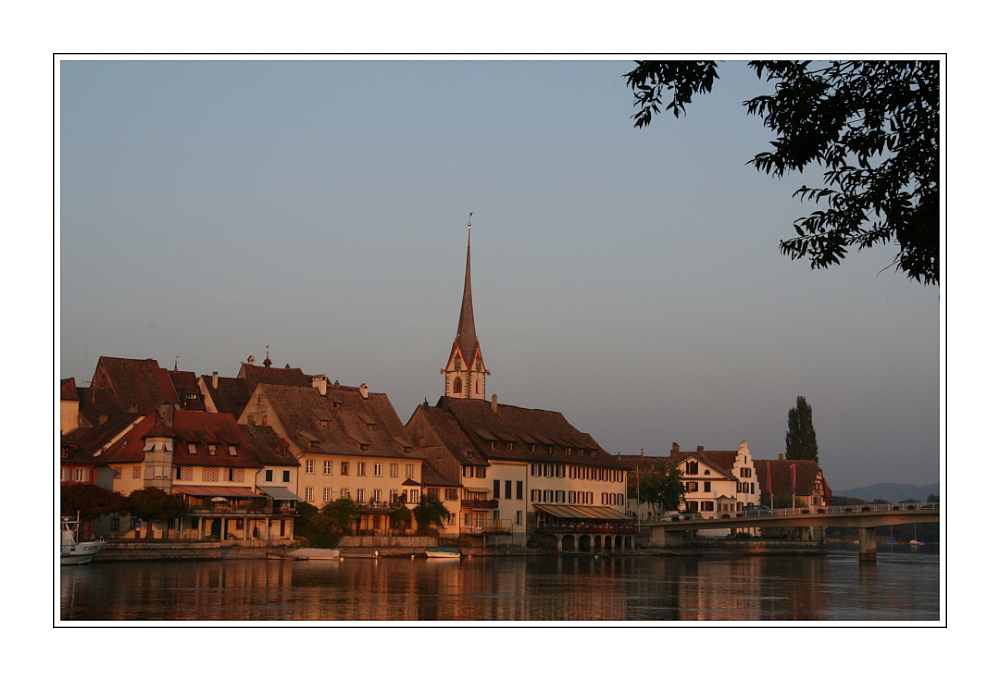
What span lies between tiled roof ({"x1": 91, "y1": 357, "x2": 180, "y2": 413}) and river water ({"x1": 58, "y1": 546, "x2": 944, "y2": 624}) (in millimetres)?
18119

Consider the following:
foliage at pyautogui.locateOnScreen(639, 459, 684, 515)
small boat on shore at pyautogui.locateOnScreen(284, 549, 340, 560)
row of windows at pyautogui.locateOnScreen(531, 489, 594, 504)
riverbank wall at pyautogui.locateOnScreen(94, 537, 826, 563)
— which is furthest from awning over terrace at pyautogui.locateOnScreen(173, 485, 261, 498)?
foliage at pyautogui.locateOnScreen(639, 459, 684, 515)

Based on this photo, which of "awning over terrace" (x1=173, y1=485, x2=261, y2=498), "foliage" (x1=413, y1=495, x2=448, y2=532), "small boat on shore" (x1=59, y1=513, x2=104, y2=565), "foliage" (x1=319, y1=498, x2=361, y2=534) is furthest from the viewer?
"foliage" (x1=413, y1=495, x2=448, y2=532)

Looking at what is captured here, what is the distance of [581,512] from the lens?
87.5 meters

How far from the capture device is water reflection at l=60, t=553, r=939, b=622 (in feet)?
103

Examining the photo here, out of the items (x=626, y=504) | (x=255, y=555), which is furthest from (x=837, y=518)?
(x=255, y=555)

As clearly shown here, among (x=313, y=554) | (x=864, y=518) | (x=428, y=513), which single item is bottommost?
(x=313, y=554)

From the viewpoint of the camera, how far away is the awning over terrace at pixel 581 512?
3344 inches

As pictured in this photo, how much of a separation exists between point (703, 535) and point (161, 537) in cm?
4971

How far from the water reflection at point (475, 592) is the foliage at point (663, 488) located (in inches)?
1277

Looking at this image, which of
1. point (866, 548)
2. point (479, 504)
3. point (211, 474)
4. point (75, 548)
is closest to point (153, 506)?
point (211, 474)

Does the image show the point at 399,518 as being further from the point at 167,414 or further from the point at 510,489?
the point at 167,414

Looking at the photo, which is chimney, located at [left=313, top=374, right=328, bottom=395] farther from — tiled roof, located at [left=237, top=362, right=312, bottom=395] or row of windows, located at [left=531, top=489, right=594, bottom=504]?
row of windows, located at [left=531, top=489, right=594, bottom=504]

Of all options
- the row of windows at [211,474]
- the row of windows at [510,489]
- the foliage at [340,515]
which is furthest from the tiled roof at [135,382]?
the row of windows at [510,489]

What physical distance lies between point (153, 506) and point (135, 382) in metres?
17.0
